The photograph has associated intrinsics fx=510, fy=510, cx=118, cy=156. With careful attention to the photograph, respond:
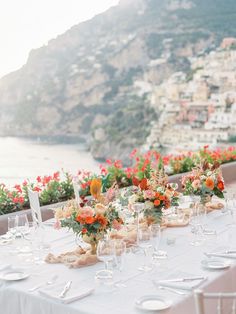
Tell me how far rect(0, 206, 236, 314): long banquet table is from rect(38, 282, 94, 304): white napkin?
0.05 ft

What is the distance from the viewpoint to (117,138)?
17.3 metres

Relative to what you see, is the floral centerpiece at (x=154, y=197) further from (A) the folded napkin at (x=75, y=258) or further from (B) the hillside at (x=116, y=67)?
(B) the hillside at (x=116, y=67)

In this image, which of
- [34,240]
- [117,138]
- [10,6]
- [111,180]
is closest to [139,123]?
[117,138]

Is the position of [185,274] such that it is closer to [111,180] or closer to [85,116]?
[111,180]

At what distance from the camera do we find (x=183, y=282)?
2.16 m

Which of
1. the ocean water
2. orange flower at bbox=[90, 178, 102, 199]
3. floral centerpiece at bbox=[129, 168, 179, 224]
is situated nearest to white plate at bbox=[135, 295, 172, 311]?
orange flower at bbox=[90, 178, 102, 199]

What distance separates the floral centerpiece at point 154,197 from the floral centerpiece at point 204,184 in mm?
327

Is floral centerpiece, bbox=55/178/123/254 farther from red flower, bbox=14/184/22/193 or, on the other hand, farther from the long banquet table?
red flower, bbox=14/184/22/193

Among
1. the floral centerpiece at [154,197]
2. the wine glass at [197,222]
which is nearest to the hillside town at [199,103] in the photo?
the floral centerpiece at [154,197]

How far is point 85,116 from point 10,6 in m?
5.83

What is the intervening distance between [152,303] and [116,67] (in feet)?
54.2

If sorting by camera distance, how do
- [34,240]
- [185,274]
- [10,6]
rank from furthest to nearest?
[10,6], [34,240], [185,274]

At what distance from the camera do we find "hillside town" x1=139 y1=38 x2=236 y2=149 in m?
17.2

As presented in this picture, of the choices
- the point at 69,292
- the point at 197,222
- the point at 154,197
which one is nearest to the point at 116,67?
the point at 154,197
